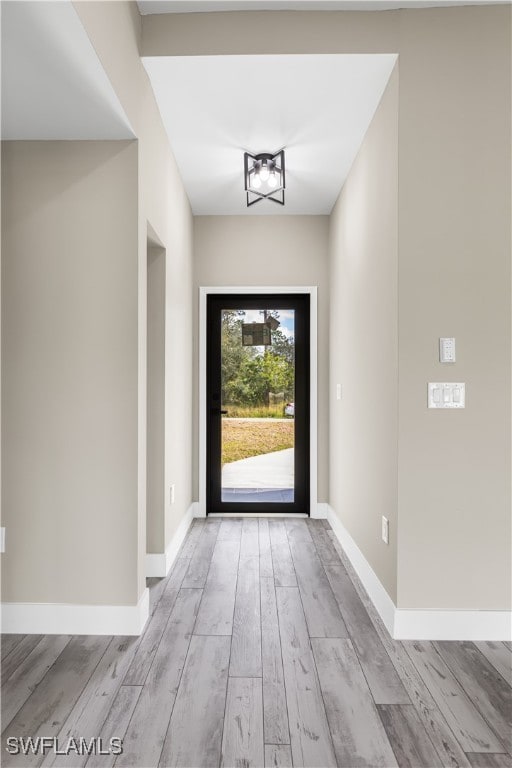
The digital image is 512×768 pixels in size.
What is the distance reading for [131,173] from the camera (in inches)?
89.4

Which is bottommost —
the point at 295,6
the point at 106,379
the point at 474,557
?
the point at 474,557

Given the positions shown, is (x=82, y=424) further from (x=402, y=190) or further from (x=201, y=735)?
(x=402, y=190)

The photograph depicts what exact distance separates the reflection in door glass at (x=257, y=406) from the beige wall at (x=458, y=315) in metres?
2.15

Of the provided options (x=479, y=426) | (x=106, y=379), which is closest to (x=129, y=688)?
(x=106, y=379)

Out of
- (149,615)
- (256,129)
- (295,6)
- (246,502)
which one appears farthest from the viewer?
(246,502)

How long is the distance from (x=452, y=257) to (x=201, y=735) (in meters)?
2.14

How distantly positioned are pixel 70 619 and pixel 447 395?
2.04 meters

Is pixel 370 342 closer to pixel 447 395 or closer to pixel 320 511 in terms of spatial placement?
pixel 447 395

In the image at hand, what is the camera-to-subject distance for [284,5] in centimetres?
223

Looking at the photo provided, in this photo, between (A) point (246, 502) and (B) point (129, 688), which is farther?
(A) point (246, 502)

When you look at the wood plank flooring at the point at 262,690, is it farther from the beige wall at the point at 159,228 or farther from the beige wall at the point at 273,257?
the beige wall at the point at 273,257

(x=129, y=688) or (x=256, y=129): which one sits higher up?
(x=256, y=129)

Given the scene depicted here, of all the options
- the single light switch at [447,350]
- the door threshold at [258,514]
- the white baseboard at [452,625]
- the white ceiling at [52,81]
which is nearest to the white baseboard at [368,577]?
the white baseboard at [452,625]

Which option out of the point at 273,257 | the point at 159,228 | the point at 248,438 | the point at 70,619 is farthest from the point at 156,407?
the point at 273,257
